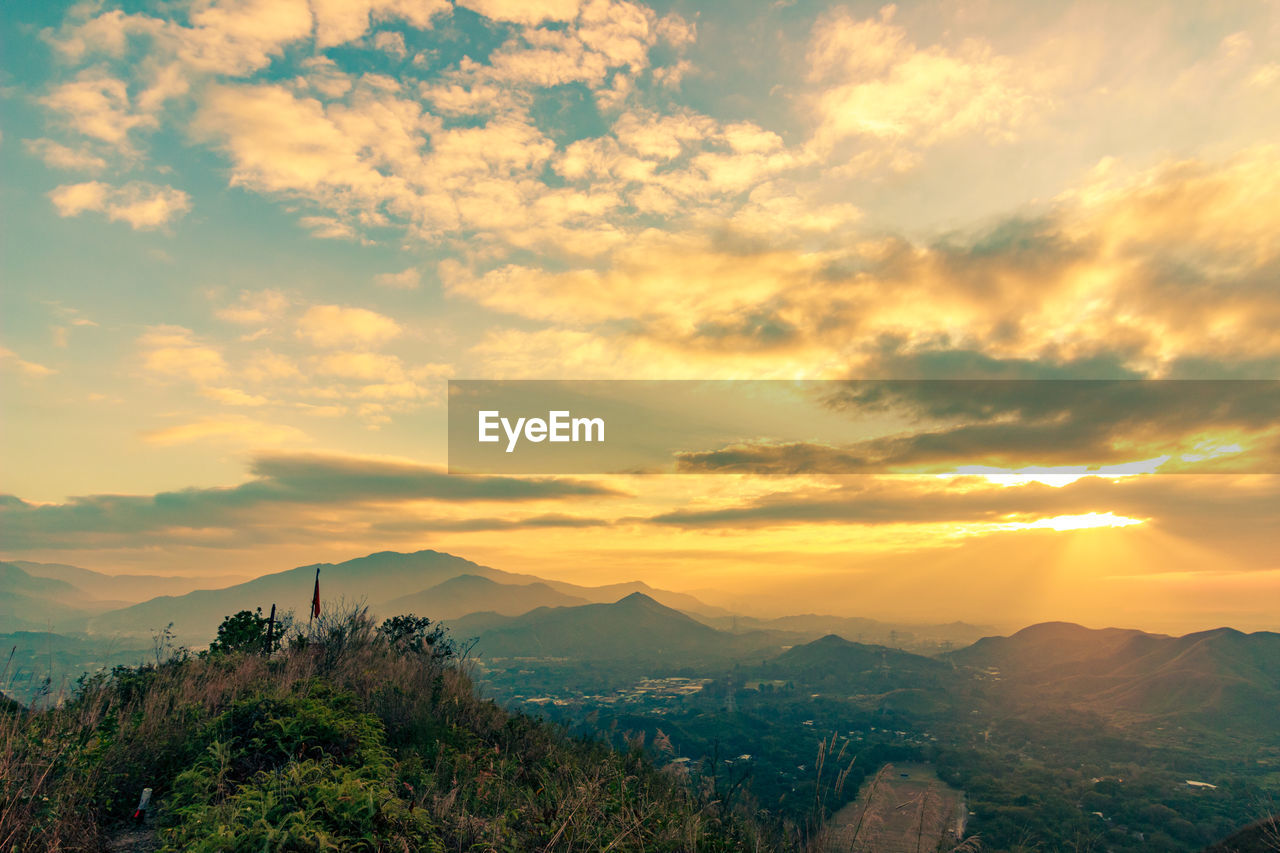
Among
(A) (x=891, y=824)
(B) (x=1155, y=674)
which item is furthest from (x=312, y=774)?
(B) (x=1155, y=674)

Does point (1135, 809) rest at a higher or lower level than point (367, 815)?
lower

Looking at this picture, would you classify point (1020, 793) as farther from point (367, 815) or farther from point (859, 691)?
point (859, 691)

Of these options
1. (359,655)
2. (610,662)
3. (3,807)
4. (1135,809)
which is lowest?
(610,662)

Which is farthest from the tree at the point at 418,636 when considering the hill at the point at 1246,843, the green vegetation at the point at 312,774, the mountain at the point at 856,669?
the mountain at the point at 856,669

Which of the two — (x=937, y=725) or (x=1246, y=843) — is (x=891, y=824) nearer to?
(x=1246, y=843)

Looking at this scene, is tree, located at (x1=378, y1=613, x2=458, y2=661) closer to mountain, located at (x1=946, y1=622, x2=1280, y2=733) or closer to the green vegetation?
the green vegetation

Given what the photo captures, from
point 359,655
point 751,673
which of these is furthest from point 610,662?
point 359,655

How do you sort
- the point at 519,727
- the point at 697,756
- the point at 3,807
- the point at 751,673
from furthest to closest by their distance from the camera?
1. the point at 751,673
2. the point at 697,756
3. the point at 519,727
4. the point at 3,807
